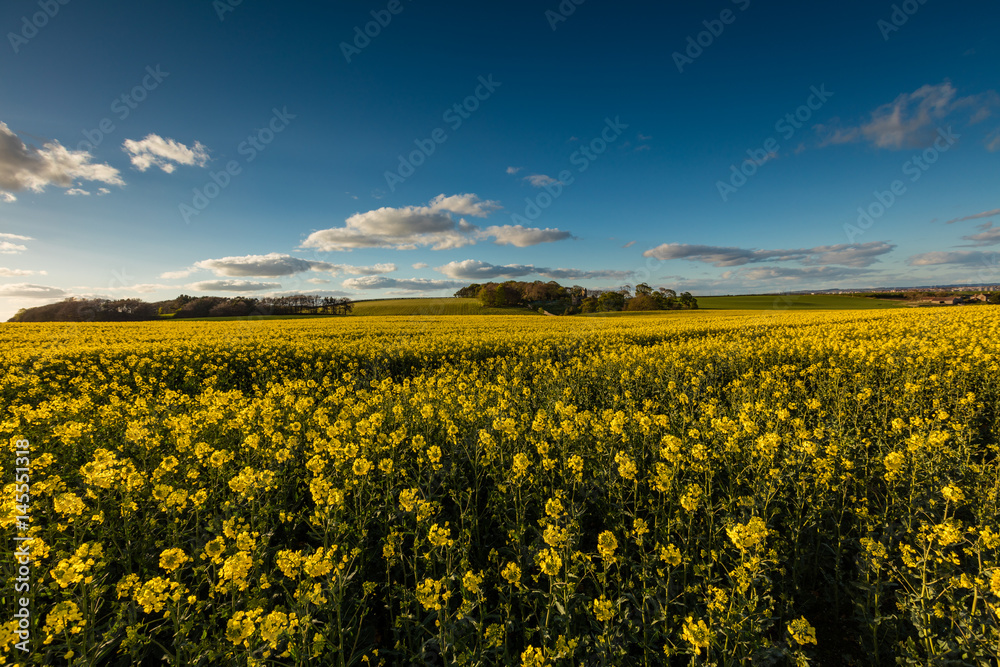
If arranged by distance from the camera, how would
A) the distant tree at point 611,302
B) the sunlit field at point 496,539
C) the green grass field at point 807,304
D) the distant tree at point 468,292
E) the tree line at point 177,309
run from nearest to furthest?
the sunlit field at point 496,539 < the tree line at point 177,309 < the green grass field at point 807,304 < the distant tree at point 611,302 < the distant tree at point 468,292

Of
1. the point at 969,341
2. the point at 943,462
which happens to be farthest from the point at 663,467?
the point at 969,341

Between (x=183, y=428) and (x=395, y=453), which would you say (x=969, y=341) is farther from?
(x=183, y=428)

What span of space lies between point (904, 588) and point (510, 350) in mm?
12089

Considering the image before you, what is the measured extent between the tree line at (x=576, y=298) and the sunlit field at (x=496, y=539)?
66948 millimetres

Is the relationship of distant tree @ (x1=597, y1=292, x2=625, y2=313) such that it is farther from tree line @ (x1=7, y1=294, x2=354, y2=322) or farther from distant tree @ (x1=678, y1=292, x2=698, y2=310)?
tree line @ (x1=7, y1=294, x2=354, y2=322)

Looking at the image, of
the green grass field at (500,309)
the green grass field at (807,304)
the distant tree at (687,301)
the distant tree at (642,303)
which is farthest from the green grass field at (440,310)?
the green grass field at (807,304)

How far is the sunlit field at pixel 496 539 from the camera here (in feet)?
7.51

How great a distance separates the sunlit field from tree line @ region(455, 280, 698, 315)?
220 feet

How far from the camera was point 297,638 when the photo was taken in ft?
7.49

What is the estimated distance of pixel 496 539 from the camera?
141 inches

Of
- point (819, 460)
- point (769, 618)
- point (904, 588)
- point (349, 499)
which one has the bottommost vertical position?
point (904, 588)

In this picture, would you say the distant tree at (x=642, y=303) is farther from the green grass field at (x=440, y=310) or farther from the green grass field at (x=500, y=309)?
the green grass field at (x=440, y=310)

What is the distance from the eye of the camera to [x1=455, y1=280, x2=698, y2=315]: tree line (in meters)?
73.4

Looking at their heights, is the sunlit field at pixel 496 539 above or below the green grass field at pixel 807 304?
below
